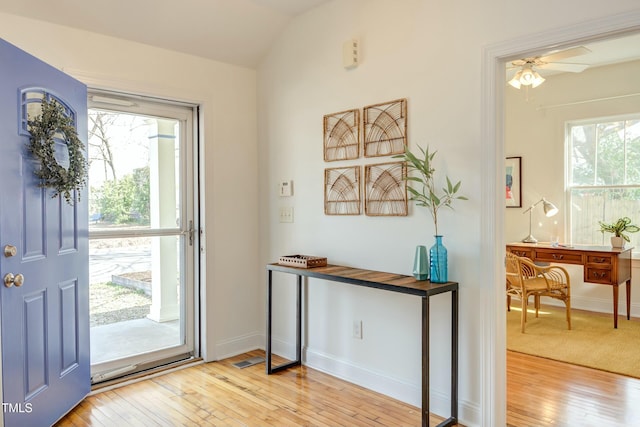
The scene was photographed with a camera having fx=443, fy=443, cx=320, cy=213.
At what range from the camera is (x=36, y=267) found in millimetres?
2379

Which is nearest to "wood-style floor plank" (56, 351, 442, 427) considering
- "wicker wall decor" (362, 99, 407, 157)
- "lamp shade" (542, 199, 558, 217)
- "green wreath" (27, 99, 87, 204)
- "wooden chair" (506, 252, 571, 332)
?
"green wreath" (27, 99, 87, 204)

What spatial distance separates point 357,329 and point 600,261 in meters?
2.89

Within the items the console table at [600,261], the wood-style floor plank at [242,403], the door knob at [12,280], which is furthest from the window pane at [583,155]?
the door knob at [12,280]

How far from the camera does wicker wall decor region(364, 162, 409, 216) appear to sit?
2.81 metres

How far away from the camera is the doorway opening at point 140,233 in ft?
10.3

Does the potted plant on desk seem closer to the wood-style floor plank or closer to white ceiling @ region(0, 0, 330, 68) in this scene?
the wood-style floor plank

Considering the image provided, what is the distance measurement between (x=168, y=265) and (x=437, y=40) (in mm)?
2567

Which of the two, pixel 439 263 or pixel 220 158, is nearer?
pixel 439 263

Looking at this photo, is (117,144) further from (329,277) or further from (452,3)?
(452,3)

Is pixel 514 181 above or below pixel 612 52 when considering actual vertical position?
below

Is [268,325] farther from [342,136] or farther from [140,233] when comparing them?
[342,136]

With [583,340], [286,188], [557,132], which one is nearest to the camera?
[286,188]

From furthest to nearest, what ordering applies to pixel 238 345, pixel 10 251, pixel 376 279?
pixel 238 345 → pixel 376 279 → pixel 10 251

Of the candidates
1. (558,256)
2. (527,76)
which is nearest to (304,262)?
(527,76)
